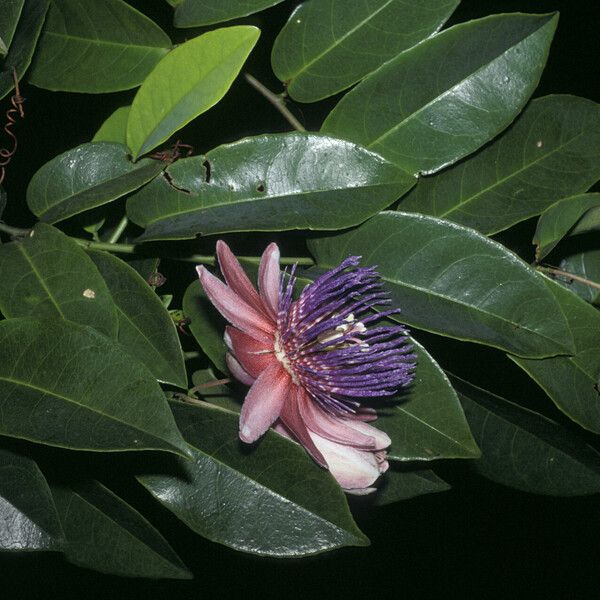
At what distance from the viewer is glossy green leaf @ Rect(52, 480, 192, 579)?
1.09 metres

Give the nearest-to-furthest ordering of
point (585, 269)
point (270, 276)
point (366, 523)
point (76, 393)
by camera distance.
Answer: point (76, 393), point (270, 276), point (585, 269), point (366, 523)

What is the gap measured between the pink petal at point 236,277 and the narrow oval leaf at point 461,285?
0.14 metres

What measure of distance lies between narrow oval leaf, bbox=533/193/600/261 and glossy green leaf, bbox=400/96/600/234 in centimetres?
2

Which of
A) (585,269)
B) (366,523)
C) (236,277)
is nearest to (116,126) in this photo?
(236,277)

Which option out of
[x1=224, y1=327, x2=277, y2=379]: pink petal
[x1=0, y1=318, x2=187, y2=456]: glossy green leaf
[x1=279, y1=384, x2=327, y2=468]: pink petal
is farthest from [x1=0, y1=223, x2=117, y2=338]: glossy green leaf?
[x1=279, y1=384, x2=327, y2=468]: pink petal

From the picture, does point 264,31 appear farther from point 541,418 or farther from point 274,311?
point 541,418

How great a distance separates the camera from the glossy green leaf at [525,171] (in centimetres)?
105

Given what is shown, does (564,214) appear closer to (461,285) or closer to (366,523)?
(461,285)

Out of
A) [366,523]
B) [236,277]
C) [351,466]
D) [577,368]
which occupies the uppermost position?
[236,277]

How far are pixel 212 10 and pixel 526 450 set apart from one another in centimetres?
74

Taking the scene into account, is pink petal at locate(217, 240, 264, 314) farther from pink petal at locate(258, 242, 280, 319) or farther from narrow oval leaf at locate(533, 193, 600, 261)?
narrow oval leaf at locate(533, 193, 600, 261)

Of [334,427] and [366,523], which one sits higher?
[334,427]

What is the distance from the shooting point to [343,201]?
968 mm

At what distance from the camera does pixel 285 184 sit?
3.18ft
